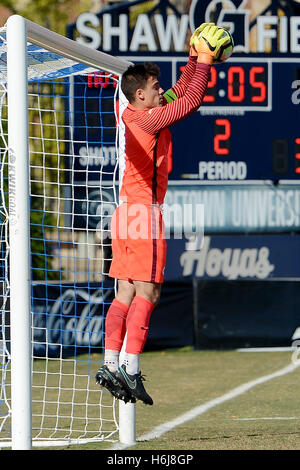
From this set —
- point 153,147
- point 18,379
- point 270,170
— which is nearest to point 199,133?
point 270,170

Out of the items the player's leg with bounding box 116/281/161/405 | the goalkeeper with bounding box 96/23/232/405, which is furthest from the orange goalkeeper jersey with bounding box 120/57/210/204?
the player's leg with bounding box 116/281/161/405

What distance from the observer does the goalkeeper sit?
20.1ft

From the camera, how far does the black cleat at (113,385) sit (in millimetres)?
6109

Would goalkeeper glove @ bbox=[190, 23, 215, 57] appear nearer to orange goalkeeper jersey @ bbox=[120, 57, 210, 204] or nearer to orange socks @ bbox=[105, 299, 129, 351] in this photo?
orange goalkeeper jersey @ bbox=[120, 57, 210, 204]

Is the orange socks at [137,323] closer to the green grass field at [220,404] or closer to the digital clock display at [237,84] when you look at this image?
the green grass field at [220,404]

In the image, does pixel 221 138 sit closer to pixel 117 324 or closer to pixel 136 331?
pixel 117 324

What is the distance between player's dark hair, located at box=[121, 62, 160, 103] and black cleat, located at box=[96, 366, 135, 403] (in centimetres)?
167

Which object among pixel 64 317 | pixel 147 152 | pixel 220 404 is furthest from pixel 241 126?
pixel 147 152

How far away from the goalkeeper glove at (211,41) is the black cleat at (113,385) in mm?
1997

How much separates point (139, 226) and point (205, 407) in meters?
3.23

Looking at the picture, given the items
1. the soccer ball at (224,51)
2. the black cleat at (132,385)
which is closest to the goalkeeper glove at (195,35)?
the soccer ball at (224,51)

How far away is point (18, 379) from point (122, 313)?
923 mm

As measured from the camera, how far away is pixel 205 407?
8953 millimetres

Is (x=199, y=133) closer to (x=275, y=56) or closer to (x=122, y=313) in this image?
(x=275, y=56)
